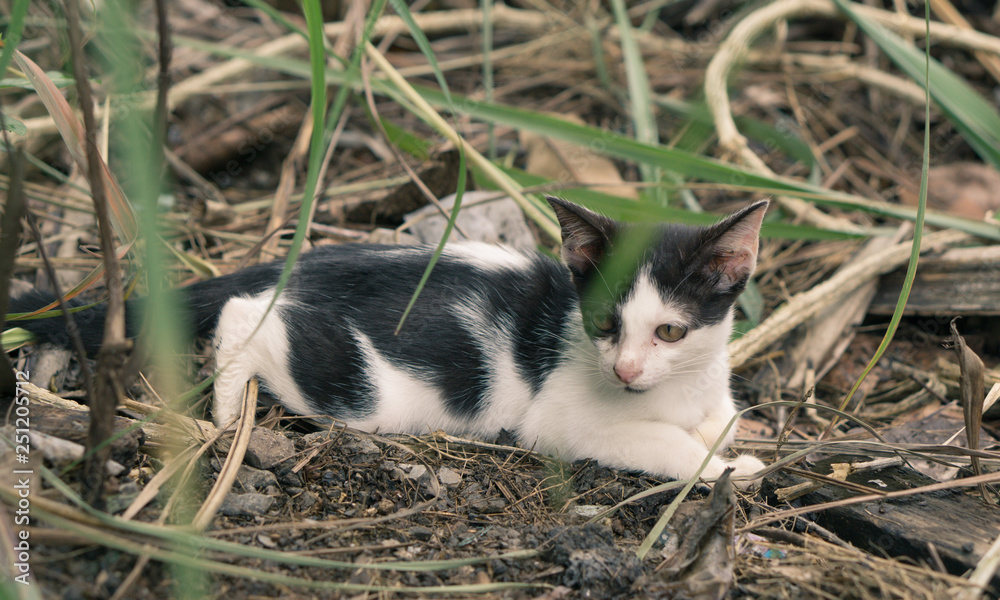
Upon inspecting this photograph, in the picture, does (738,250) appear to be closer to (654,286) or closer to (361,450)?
(654,286)

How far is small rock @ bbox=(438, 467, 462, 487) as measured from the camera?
6.00 ft

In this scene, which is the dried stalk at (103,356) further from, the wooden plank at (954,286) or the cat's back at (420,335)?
the wooden plank at (954,286)

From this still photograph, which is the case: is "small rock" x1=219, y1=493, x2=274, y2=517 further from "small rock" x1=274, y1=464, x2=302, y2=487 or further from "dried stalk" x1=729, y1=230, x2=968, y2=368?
"dried stalk" x1=729, y1=230, x2=968, y2=368

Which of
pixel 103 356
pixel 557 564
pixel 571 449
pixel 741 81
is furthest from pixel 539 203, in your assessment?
pixel 741 81

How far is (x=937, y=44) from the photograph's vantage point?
161 inches

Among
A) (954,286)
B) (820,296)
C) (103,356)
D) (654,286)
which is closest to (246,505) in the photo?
(103,356)

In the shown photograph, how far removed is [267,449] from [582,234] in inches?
41.4

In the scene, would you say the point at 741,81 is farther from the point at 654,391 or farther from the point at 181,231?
the point at 181,231

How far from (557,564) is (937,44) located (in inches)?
165

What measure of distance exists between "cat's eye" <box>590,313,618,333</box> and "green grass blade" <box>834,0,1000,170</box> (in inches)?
72.5

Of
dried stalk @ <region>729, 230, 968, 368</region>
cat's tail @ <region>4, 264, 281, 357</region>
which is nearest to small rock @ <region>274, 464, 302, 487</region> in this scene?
cat's tail @ <region>4, 264, 281, 357</region>

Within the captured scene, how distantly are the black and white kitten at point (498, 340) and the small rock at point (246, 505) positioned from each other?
42cm

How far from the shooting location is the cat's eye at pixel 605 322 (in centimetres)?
198

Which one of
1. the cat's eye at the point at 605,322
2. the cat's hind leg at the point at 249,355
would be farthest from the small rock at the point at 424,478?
the cat's eye at the point at 605,322
